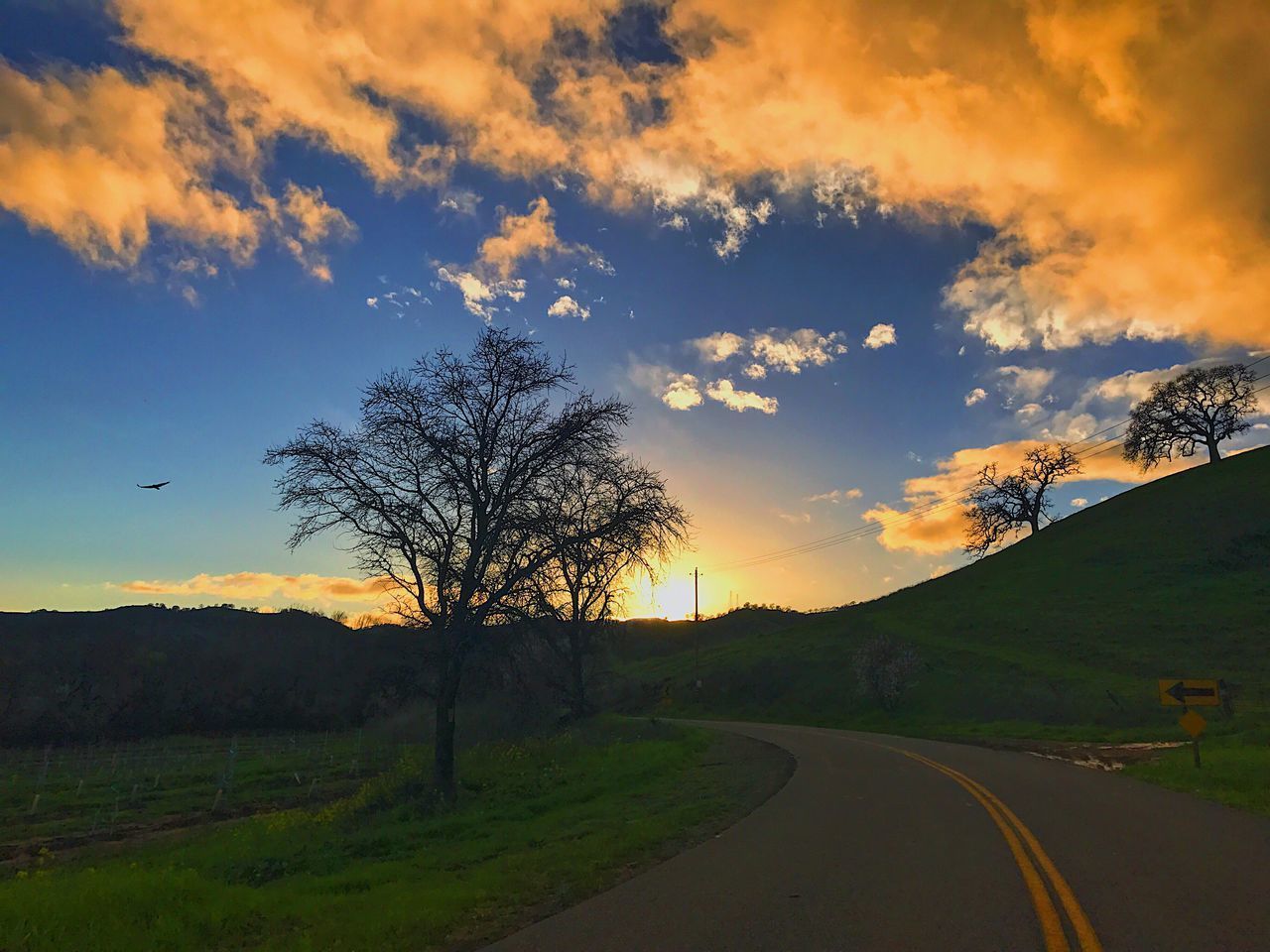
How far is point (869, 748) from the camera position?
2644 centimetres

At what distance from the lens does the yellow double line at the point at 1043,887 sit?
Answer: 19.6 ft

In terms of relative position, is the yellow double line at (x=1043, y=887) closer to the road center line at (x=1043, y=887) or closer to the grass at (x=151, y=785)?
the road center line at (x=1043, y=887)

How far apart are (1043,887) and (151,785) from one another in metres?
51.8

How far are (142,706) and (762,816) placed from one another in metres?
84.6

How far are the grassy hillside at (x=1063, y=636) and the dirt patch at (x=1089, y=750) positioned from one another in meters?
2.16

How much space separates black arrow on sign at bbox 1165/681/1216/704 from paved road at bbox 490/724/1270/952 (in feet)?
18.4

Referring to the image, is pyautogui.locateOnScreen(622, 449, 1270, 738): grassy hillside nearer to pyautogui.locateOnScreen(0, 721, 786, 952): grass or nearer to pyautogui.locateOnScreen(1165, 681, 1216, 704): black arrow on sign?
pyautogui.locateOnScreen(1165, 681, 1216, 704): black arrow on sign

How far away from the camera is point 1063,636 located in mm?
54344

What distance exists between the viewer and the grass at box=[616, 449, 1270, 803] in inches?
1515

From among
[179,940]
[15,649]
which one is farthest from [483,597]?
[15,649]

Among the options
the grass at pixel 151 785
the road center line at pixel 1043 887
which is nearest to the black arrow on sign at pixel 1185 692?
the road center line at pixel 1043 887

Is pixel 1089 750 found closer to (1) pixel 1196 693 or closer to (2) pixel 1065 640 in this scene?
A: (1) pixel 1196 693

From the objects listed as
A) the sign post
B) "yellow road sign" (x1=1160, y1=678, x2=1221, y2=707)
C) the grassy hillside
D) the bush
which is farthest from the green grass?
the bush

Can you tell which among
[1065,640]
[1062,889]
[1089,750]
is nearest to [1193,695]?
[1089,750]
